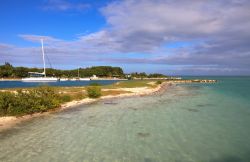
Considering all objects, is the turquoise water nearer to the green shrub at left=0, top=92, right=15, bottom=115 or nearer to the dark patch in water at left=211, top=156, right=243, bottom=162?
the dark patch in water at left=211, top=156, right=243, bottom=162

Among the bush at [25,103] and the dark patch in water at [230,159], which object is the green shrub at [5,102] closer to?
the bush at [25,103]

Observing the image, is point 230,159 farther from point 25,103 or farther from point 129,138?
point 25,103

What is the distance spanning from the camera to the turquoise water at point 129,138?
56.9 feet

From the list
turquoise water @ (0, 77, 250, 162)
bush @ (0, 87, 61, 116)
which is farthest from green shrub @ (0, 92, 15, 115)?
turquoise water @ (0, 77, 250, 162)

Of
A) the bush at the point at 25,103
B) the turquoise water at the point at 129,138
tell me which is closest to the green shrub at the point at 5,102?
the bush at the point at 25,103

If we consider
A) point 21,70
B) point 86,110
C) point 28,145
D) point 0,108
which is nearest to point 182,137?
point 28,145

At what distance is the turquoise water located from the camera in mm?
17344

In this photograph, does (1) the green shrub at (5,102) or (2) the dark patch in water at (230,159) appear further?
(1) the green shrub at (5,102)

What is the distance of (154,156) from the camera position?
17.2 meters

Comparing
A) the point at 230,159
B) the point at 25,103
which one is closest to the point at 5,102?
the point at 25,103

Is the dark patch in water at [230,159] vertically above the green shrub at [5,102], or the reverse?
the green shrub at [5,102]

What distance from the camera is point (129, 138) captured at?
2200cm

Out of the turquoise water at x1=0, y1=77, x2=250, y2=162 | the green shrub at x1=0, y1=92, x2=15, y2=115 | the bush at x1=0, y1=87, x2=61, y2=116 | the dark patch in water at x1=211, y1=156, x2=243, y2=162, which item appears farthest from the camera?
the bush at x1=0, y1=87, x2=61, y2=116

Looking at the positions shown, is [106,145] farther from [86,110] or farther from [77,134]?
[86,110]
